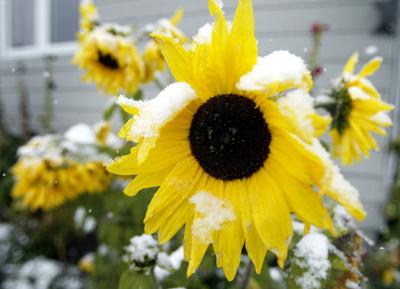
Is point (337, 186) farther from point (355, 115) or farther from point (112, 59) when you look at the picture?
point (112, 59)

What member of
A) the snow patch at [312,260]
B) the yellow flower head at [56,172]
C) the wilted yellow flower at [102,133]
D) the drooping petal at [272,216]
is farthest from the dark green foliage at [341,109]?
the wilted yellow flower at [102,133]

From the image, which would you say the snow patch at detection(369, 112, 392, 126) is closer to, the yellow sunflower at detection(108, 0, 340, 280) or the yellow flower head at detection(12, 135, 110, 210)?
the yellow sunflower at detection(108, 0, 340, 280)

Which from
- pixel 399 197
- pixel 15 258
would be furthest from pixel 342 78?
pixel 15 258

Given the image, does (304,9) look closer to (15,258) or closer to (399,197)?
(399,197)

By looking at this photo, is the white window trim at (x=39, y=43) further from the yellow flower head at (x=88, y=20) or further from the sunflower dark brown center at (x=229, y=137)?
the sunflower dark brown center at (x=229, y=137)

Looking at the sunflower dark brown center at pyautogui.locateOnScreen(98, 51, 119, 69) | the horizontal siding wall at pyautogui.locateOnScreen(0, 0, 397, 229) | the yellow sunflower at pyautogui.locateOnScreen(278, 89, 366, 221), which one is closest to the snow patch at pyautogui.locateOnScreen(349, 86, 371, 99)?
the yellow sunflower at pyautogui.locateOnScreen(278, 89, 366, 221)

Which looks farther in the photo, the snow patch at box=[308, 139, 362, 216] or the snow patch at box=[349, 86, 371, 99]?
the snow patch at box=[349, 86, 371, 99]
